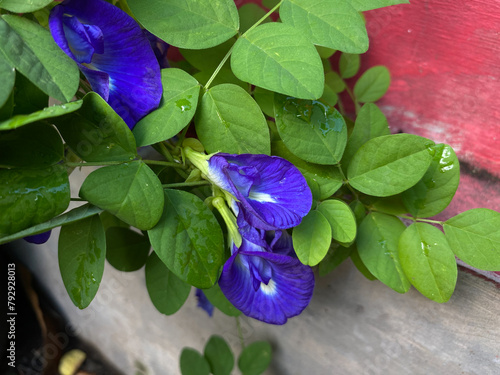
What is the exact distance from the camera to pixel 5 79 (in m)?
0.41

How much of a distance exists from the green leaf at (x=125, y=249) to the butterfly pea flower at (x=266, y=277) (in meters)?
0.28

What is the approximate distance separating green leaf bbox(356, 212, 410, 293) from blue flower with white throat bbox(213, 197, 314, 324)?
11cm

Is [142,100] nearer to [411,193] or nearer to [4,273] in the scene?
[411,193]

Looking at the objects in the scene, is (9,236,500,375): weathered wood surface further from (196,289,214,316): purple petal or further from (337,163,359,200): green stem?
(337,163,359,200): green stem

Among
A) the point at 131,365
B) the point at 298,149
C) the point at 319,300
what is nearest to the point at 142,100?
the point at 298,149

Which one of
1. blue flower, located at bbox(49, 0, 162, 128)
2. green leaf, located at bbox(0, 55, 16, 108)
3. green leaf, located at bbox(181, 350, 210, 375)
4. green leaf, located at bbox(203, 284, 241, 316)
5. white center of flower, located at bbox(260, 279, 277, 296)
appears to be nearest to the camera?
green leaf, located at bbox(0, 55, 16, 108)

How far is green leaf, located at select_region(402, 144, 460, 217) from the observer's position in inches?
23.4

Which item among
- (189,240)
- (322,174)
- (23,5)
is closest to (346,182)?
(322,174)

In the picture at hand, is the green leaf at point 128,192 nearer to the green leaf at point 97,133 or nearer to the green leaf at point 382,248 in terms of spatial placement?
the green leaf at point 97,133

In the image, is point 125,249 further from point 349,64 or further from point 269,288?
point 349,64

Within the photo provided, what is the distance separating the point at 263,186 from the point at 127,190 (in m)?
0.16

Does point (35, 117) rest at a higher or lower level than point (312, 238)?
higher

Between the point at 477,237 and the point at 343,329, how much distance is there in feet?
1.42

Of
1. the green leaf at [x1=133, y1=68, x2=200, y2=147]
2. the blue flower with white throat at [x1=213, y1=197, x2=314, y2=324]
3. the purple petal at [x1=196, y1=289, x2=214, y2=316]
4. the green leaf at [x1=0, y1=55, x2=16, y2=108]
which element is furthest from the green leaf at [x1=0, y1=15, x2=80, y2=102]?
the purple petal at [x1=196, y1=289, x2=214, y2=316]
